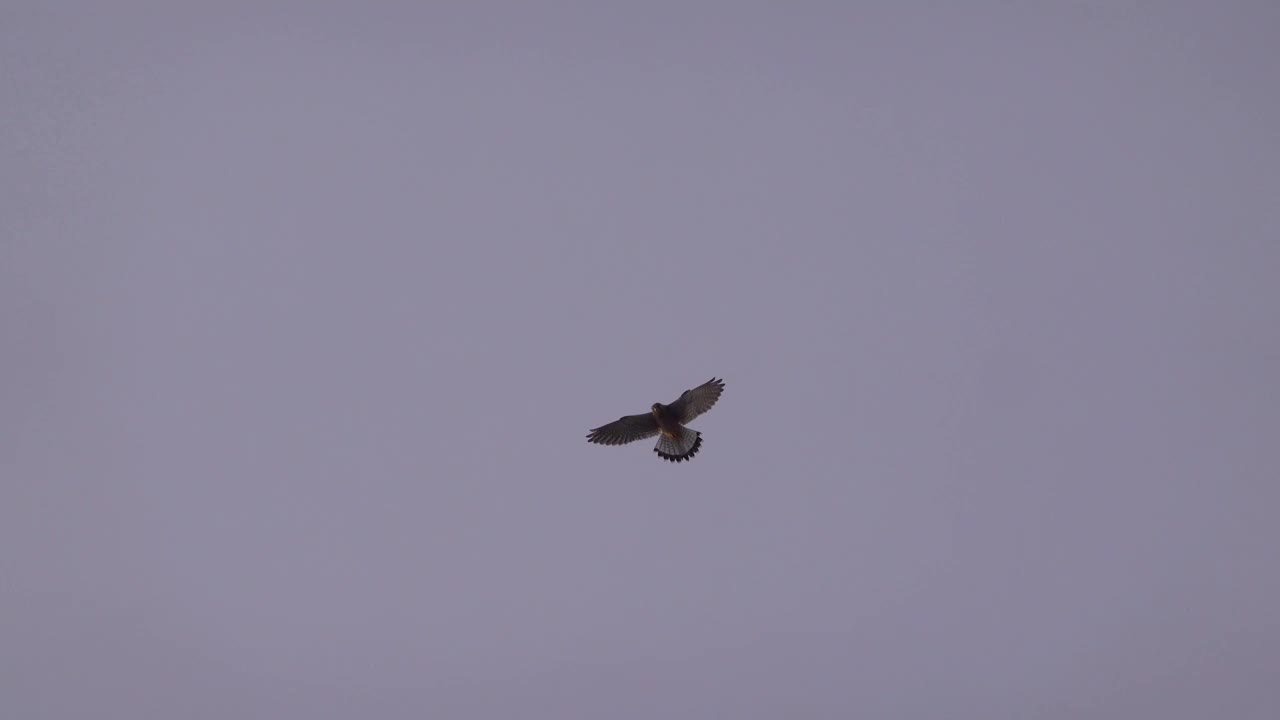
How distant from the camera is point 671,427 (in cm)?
3033

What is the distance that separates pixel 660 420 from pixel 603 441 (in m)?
1.46

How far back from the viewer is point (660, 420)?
99.0 ft

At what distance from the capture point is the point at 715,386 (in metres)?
30.3

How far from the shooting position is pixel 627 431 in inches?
1214

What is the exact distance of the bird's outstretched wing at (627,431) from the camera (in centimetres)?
3061

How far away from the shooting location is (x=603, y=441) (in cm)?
3091

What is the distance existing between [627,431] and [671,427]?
103cm

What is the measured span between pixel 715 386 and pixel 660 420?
4.31ft

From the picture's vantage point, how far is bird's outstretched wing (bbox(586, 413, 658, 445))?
30.6 metres

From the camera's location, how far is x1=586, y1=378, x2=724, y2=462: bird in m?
30.3

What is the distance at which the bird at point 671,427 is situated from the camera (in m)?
30.3
